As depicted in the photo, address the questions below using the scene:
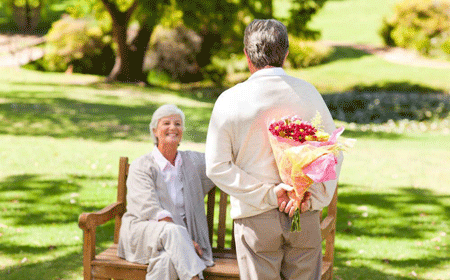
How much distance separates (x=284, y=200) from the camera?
2.79 metres

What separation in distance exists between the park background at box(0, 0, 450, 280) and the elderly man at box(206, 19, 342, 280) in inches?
105

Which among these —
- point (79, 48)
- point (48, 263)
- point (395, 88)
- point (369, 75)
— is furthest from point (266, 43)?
point (369, 75)

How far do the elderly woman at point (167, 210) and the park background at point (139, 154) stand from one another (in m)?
1.57

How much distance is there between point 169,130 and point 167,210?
0.57 metres

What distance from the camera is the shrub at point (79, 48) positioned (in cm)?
2634

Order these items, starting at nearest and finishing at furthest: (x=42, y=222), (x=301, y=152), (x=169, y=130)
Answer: (x=301, y=152) → (x=169, y=130) → (x=42, y=222)

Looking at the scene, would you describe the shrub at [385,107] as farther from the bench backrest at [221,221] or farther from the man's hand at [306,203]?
the man's hand at [306,203]

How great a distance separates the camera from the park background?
589cm

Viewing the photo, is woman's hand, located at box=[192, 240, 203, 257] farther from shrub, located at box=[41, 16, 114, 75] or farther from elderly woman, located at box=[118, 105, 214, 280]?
shrub, located at box=[41, 16, 114, 75]

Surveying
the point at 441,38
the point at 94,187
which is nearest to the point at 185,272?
the point at 94,187

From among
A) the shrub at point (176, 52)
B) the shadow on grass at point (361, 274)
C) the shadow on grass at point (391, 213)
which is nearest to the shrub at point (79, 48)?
the shrub at point (176, 52)

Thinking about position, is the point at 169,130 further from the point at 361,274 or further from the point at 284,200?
the point at 361,274

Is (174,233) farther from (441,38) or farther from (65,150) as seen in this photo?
(441,38)

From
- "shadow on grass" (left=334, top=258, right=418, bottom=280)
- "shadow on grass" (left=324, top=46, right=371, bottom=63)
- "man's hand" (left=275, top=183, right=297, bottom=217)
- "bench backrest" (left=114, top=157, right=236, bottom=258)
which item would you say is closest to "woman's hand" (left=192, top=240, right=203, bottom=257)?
"bench backrest" (left=114, top=157, right=236, bottom=258)
